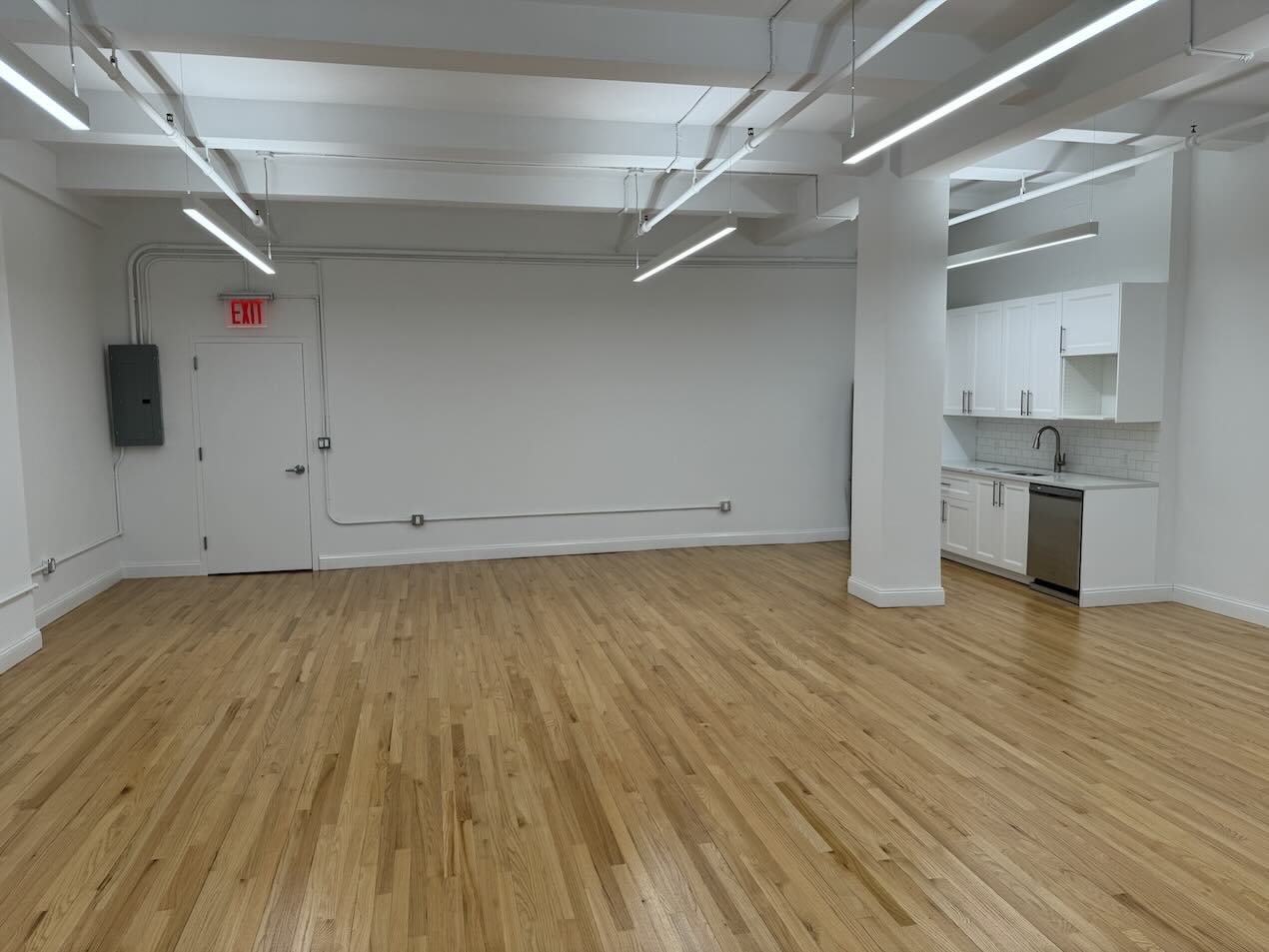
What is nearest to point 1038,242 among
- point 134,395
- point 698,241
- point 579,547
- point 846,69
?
point 698,241

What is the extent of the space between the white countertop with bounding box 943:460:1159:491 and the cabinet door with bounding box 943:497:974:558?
12.1 inches

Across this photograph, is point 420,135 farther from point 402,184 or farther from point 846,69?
point 846,69

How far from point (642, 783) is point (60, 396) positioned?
5493 millimetres

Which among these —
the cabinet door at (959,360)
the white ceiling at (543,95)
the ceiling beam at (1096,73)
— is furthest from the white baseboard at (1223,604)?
the ceiling beam at (1096,73)

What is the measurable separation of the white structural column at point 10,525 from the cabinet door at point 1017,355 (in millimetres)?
7255

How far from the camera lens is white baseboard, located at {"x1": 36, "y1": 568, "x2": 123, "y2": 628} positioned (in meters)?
5.81

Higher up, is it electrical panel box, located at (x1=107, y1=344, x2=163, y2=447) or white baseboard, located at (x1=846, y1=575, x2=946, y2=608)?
electrical panel box, located at (x1=107, y1=344, x2=163, y2=447)

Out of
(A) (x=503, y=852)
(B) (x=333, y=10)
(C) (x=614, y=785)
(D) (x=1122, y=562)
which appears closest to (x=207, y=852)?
(A) (x=503, y=852)

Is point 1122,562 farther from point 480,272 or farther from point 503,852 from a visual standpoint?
point 480,272

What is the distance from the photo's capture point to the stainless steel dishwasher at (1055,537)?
6059 mm

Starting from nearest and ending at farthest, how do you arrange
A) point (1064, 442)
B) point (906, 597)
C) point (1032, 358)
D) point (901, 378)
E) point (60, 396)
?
point (901, 378), point (906, 597), point (60, 396), point (1032, 358), point (1064, 442)

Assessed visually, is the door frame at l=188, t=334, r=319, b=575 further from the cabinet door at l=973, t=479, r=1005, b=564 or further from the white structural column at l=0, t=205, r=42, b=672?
the cabinet door at l=973, t=479, r=1005, b=564

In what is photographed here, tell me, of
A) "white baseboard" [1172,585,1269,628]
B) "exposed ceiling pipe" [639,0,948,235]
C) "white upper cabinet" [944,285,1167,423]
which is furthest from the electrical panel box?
"white baseboard" [1172,585,1269,628]

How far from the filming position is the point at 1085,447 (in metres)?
7.03
